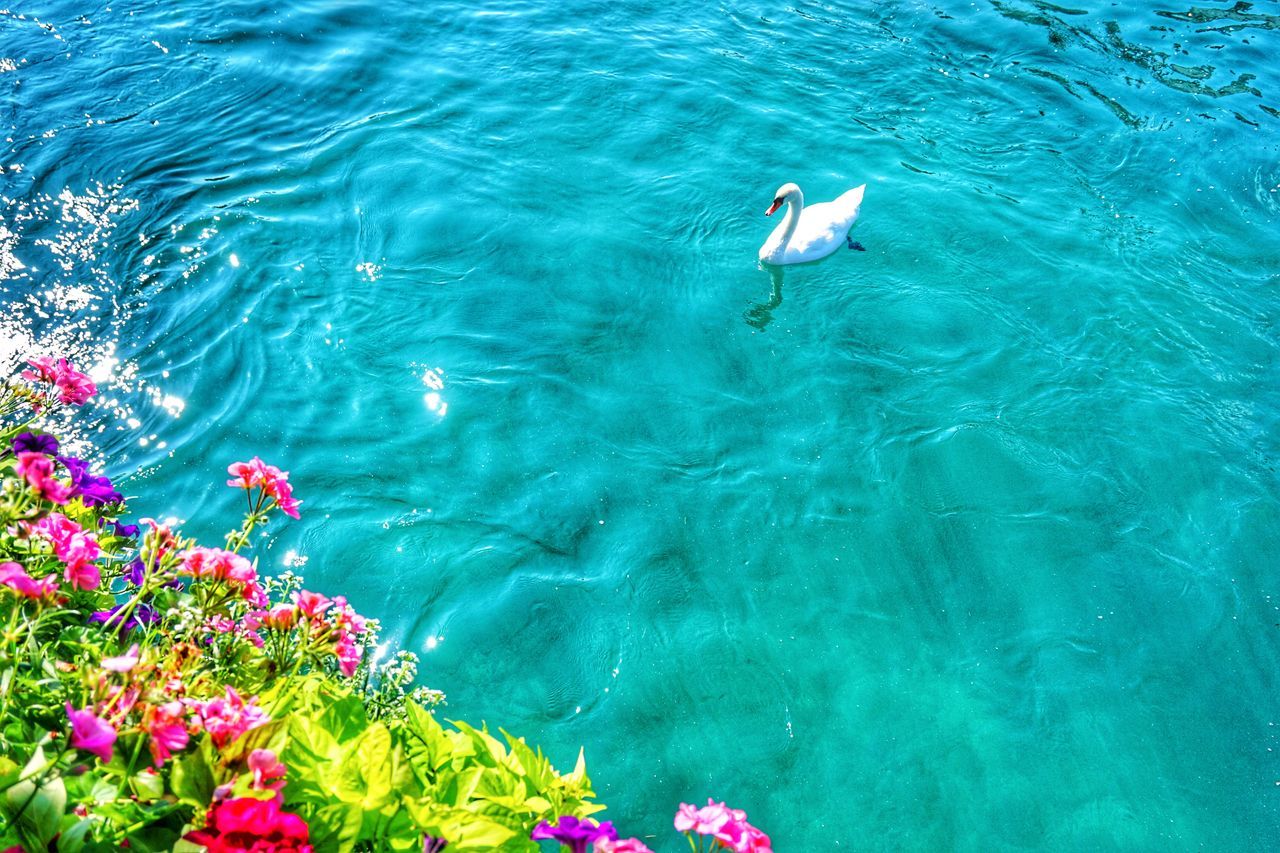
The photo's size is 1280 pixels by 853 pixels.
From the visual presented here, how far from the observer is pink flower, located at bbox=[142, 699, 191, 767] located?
6.57 feet

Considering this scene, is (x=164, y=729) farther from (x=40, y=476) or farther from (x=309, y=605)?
(x=40, y=476)

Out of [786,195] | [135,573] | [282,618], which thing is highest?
[282,618]

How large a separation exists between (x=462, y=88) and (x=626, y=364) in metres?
4.47

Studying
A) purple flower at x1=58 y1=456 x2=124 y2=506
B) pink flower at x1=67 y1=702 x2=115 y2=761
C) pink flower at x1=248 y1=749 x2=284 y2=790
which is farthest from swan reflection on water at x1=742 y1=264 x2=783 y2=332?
pink flower at x1=67 y1=702 x2=115 y2=761

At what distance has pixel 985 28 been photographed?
11.0 metres

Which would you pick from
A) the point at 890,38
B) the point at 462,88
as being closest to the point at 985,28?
the point at 890,38

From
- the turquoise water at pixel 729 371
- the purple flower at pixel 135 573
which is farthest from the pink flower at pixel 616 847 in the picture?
the turquoise water at pixel 729 371

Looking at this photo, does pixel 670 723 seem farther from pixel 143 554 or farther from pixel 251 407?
pixel 251 407

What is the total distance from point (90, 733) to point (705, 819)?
1381mm

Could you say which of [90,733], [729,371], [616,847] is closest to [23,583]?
[90,733]

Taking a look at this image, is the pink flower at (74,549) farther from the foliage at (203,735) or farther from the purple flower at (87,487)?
the purple flower at (87,487)

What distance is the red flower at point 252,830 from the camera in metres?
1.92

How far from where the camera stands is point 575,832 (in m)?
2.16

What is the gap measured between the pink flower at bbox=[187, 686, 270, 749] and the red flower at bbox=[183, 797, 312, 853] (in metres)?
0.17
